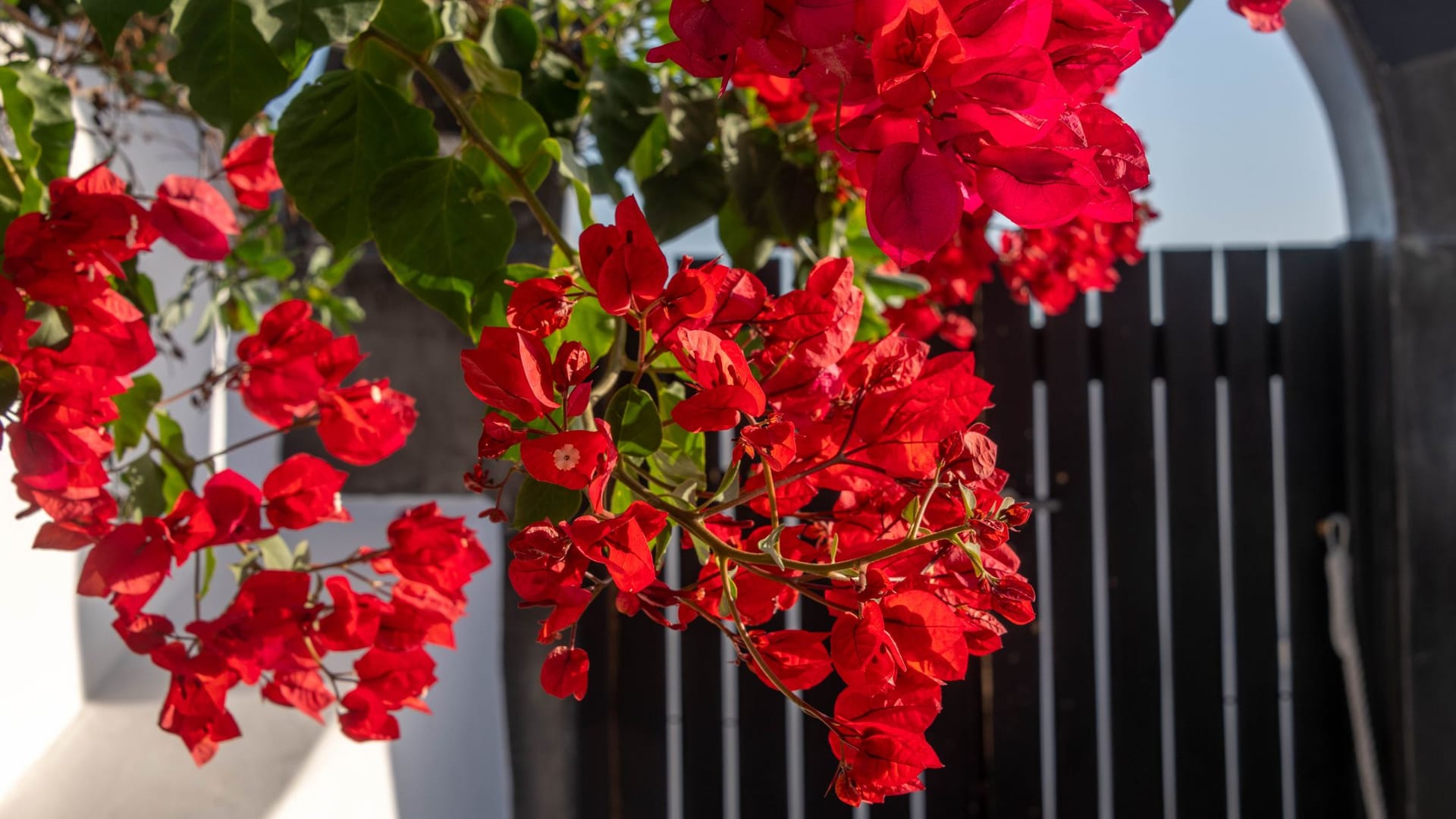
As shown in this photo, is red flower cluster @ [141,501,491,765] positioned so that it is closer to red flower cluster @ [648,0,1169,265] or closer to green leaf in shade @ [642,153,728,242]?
green leaf in shade @ [642,153,728,242]

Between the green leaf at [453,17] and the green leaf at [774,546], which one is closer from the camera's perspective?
the green leaf at [774,546]

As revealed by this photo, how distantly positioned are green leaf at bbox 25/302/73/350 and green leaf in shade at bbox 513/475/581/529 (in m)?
0.26

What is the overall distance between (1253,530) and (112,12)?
2.02m

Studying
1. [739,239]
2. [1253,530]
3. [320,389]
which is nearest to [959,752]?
[1253,530]

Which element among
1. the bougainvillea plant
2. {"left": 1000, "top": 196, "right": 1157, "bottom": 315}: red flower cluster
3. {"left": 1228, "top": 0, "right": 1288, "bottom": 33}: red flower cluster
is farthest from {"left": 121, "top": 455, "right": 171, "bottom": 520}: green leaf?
{"left": 1000, "top": 196, "right": 1157, "bottom": 315}: red flower cluster

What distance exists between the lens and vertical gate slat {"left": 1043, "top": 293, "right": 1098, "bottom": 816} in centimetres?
187

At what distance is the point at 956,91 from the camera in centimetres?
25

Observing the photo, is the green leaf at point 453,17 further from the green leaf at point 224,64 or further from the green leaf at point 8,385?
the green leaf at point 8,385

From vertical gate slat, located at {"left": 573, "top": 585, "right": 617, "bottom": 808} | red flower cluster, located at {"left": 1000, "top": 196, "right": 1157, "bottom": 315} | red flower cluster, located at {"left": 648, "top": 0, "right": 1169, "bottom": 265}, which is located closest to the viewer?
red flower cluster, located at {"left": 648, "top": 0, "right": 1169, "bottom": 265}

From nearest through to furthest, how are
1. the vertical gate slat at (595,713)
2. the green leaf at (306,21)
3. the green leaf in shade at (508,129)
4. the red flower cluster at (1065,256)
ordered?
the green leaf at (306,21) → the green leaf in shade at (508,129) → the red flower cluster at (1065,256) → the vertical gate slat at (595,713)

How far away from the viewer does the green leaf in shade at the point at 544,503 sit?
1.09 ft

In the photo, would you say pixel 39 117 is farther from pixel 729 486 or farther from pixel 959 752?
pixel 959 752

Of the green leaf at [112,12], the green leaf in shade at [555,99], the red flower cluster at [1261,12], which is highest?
the green leaf in shade at [555,99]

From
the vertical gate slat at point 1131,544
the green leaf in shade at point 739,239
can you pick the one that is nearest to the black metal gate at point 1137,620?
the vertical gate slat at point 1131,544
